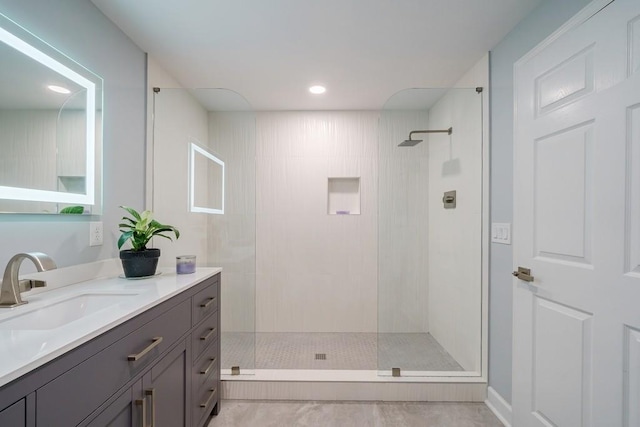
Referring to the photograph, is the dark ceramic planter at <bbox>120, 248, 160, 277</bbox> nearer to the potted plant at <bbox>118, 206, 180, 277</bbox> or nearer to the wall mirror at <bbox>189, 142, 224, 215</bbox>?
the potted plant at <bbox>118, 206, 180, 277</bbox>

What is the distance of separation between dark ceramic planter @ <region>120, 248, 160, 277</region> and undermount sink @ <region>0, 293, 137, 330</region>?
0.90 ft

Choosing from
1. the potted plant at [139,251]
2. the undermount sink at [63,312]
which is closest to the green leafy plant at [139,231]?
the potted plant at [139,251]

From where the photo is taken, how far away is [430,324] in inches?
90.6

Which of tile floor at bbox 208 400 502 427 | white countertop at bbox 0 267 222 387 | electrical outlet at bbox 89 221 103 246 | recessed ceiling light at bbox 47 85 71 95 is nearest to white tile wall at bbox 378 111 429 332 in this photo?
tile floor at bbox 208 400 502 427

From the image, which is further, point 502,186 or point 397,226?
point 397,226

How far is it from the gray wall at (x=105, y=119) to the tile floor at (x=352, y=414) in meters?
1.26

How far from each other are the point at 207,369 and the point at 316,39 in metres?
2.08

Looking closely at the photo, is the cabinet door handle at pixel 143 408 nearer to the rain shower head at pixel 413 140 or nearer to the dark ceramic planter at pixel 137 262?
the dark ceramic planter at pixel 137 262

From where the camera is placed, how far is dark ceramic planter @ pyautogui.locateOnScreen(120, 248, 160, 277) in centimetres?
158

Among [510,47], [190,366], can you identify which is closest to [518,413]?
[190,366]

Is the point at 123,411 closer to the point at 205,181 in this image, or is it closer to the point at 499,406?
the point at 205,181

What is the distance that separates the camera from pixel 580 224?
132cm

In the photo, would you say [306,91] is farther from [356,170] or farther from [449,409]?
[449,409]

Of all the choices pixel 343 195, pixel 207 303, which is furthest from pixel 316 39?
pixel 207 303
